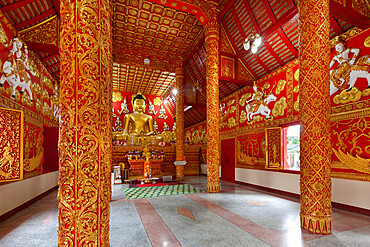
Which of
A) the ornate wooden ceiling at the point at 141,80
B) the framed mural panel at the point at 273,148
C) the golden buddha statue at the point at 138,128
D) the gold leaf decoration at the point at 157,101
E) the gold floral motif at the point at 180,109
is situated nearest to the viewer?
the framed mural panel at the point at 273,148

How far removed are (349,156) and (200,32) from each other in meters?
5.98

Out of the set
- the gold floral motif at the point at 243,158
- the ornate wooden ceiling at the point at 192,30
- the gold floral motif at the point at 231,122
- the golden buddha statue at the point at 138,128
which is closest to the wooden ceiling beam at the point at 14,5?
the ornate wooden ceiling at the point at 192,30

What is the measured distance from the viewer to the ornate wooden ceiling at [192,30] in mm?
4161

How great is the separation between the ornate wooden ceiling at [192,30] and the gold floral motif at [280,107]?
1.13 metres

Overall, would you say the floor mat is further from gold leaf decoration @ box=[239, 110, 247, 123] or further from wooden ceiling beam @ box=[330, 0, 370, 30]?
wooden ceiling beam @ box=[330, 0, 370, 30]

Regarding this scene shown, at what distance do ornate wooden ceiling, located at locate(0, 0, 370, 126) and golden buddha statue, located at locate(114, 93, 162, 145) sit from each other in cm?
231

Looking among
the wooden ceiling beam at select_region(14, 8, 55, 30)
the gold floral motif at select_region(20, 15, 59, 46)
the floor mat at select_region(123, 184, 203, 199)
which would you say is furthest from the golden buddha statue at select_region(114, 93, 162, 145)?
the wooden ceiling beam at select_region(14, 8, 55, 30)

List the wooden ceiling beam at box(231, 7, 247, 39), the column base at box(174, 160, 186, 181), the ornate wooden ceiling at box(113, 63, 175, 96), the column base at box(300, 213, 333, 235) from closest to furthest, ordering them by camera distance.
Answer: the column base at box(300, 213, 333, 235)
the wooden ceiling beam at box(231, 7, 247, 39)
the column base at box(174, 160, 186, 181)
the ornate wooden ceiling at box(113, 63, 175, 96)

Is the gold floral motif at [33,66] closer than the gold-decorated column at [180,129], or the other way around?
the gold floral motif at [33,66]

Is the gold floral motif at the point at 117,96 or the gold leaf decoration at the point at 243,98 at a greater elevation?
the gold floral motif at the point at 117,96

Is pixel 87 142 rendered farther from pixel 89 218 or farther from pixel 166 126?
pixel 166 126

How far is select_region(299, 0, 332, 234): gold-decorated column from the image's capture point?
280cm

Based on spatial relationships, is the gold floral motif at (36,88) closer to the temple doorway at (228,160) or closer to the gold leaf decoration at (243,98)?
the gold leaf decoration at (243,98)

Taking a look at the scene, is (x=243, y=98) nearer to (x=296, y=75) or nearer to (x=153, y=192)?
(x=296, y=75)
